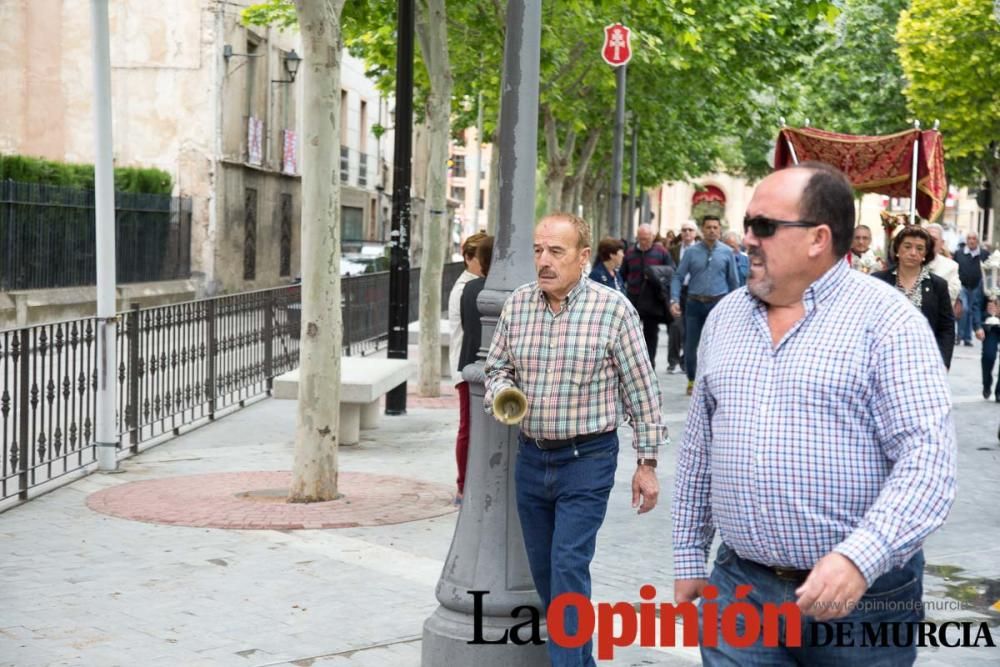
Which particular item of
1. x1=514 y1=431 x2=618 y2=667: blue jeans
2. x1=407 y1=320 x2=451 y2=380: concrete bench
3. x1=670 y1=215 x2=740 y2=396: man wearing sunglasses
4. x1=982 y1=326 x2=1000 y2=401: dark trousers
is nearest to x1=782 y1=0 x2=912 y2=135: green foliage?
x1=407 y1=320 x2=451 y2=380: concrete bench

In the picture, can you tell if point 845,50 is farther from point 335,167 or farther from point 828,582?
point 828,582

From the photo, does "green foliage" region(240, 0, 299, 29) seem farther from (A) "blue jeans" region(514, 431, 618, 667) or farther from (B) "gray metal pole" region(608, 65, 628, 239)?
(A) "blue jeans" region(514, 431, 618, 667)

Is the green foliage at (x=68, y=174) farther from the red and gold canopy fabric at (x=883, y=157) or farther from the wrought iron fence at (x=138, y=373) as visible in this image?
the red and gold canopy fabric at (x=883, y=157)

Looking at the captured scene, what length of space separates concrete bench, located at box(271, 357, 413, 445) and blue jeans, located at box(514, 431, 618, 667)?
6182 mm

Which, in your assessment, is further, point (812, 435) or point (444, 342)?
point (444, 342)

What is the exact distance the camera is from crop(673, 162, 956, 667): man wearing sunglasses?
10.6 ft

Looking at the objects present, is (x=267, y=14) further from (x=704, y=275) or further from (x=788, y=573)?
(x=788, y=573)

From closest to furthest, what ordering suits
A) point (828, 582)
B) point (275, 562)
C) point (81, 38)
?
point (828, 582), point (275, 562), point (81, 38)

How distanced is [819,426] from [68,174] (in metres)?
23.8

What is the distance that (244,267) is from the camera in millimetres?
34844

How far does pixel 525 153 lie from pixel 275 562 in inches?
107

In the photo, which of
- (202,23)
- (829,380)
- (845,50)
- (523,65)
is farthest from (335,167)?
(845,50)

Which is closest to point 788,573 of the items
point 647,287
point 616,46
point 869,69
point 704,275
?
point 704,275

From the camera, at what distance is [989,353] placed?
1703 cm
